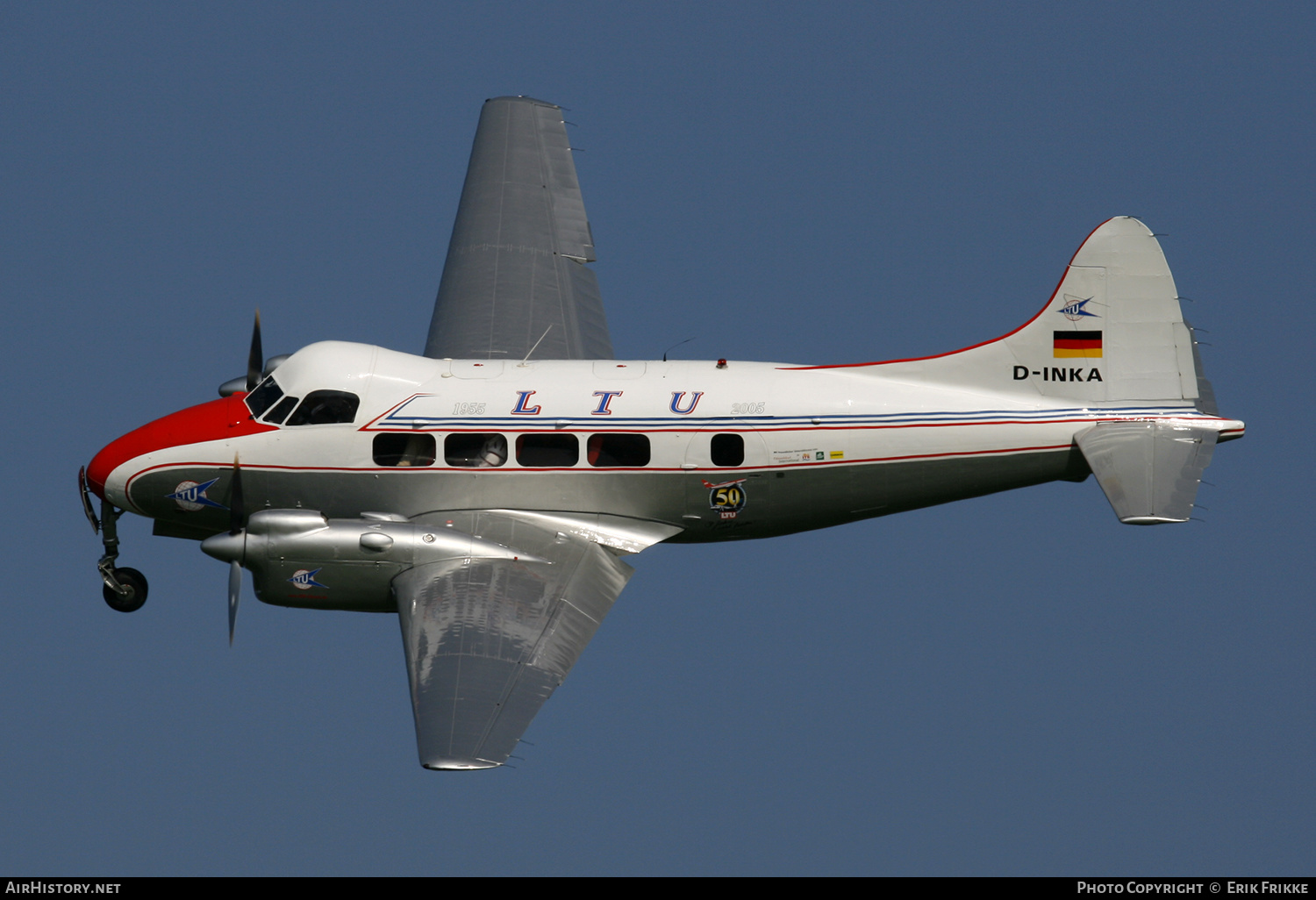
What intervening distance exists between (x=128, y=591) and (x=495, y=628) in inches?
242

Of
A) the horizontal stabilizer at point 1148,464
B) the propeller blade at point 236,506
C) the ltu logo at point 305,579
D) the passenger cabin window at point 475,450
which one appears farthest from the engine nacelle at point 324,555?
the horizontal stabilizer at point 1148,464

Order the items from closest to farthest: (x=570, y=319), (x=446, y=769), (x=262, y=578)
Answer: (x=446, y=769)
(x=262, y=578)
(x=570, y=319)

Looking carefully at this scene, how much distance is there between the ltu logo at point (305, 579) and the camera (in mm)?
25391

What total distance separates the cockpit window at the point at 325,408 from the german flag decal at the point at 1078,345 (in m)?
9.46

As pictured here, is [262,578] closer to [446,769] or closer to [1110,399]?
[446,769]

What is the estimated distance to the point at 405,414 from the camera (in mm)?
26703

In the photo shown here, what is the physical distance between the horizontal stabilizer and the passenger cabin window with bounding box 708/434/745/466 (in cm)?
446

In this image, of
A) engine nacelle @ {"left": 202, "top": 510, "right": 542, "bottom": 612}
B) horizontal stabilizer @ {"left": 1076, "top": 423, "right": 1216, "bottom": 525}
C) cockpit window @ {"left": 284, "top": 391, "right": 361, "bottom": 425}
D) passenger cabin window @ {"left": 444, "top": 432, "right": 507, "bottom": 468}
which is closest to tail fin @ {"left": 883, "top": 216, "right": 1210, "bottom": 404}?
horizontal stabilizer @ {"left": 1076, "top": 423, "right": 1216, "bottom": 525}

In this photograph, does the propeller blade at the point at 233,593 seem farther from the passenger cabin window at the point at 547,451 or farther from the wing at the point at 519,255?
the wing at the point at 519,255

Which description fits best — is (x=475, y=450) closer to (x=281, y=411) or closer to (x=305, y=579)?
(x=281, y=411)

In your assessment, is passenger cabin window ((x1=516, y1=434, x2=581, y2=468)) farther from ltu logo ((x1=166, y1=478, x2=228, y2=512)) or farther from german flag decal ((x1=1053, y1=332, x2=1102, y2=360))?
german flag decal ((x1=1053, y1=332, x2=1102, y2=360))

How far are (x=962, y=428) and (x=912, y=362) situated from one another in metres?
1.15

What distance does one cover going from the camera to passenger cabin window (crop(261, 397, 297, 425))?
88.4 ft

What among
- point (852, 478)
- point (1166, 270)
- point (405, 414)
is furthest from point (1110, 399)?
point (405, 414)
